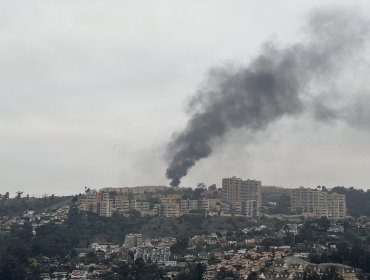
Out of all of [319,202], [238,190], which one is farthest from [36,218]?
[319,202]

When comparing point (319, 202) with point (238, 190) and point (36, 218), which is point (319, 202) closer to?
point (238, 190)

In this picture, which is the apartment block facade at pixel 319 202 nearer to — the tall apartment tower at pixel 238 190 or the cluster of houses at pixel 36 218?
the tall apartment tower at pixel 238 190

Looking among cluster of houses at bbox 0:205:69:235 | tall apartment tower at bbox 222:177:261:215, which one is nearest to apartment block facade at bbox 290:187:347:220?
tall apartment tower at bbox 222:177:261:215

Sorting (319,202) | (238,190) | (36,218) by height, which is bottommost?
(36,218)

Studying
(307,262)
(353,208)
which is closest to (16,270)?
(307,262)

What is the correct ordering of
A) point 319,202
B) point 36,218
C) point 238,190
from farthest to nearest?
point 238,190
point 319,202
point 36,218

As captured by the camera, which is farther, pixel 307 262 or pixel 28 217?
pixel 28 217

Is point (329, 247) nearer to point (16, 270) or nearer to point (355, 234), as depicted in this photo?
point (355, 234)

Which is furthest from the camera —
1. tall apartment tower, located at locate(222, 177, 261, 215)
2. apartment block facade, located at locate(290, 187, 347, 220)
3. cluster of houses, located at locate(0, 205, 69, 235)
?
tall apartment tower, located at locate(222, 177, 261, 215)

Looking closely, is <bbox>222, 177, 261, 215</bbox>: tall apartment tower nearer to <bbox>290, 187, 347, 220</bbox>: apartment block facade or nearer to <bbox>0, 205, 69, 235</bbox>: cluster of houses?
<bbox>290, 187, 347, 220</bbox>: apartment block facade
